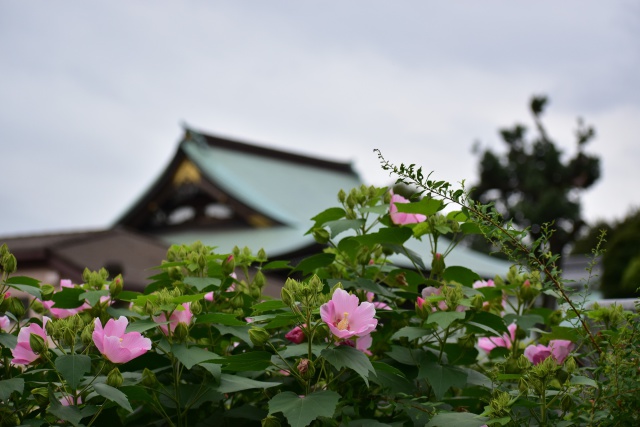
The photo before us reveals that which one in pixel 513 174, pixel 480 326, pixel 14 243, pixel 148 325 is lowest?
pixel 14 243

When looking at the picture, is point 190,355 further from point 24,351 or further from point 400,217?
point 400,217

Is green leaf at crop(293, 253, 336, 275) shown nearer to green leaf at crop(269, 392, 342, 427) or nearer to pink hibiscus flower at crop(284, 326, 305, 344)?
pink hibiscus flower at crop(284, 326, 305, 344)

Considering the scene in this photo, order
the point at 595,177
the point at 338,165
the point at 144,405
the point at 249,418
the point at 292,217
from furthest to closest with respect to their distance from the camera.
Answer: the point at 595,177 → the point at 338,165 → the point at 292,217 → the point at 144,405 → the point at 249,418

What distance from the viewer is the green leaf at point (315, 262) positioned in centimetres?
147

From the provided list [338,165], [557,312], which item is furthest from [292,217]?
[557,312]

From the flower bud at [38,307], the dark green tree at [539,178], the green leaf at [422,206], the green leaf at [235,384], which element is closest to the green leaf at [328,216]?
the green leaf at [422,206]

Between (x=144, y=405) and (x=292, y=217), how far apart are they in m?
8.52

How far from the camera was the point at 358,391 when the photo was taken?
1.40 metres

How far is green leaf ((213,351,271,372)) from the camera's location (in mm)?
1208

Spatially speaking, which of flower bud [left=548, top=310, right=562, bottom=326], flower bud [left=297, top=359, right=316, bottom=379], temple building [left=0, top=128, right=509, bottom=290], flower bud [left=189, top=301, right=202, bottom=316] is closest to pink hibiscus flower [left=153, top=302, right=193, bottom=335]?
flower bud [left=189, top=301, right=202, bottom=316]

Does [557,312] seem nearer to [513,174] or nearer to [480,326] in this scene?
[480,326]

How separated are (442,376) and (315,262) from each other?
31cm

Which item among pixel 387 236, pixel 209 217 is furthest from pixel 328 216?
pixel 209 217

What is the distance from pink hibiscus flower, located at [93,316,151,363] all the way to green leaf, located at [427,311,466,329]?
0.43 metres
